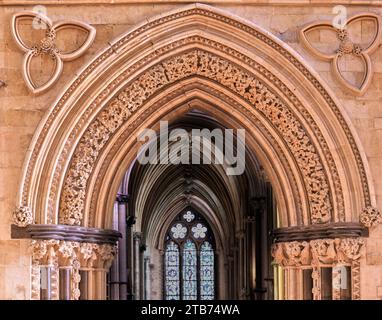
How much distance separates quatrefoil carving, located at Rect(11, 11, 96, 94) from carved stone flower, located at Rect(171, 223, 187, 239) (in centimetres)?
1657

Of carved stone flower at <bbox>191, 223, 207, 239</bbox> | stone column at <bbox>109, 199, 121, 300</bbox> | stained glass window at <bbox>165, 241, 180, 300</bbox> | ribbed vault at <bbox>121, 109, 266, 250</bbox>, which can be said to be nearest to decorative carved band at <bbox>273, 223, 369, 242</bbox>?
stone column at <bbox>109, 199, 121, 300</bbox>

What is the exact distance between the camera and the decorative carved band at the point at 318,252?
12.4m

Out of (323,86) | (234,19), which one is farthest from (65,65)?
(323,86)

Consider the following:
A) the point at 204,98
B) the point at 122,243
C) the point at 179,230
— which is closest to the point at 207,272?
the point at 179,230

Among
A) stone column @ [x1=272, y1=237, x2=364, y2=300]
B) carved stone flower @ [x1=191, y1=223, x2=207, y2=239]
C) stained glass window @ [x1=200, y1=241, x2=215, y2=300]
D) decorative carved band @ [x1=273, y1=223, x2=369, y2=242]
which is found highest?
carved stone flower @ [x1=191, y1=223, x2=207, y2=239]

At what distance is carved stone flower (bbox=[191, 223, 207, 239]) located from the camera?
94.9 ft

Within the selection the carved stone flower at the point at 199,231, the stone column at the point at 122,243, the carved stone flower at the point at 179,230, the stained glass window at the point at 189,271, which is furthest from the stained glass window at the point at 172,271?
the stone column at the point at 122,243

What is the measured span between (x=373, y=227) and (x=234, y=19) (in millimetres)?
2444

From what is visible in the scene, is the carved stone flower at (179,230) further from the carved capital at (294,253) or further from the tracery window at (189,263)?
the carved capital at (294,253)

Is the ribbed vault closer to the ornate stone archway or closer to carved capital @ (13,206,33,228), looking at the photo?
the ornate stone archway

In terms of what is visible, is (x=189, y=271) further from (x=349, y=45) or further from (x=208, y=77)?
(x=349, y=45)

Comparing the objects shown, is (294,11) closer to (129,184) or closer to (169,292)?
(129,184)
